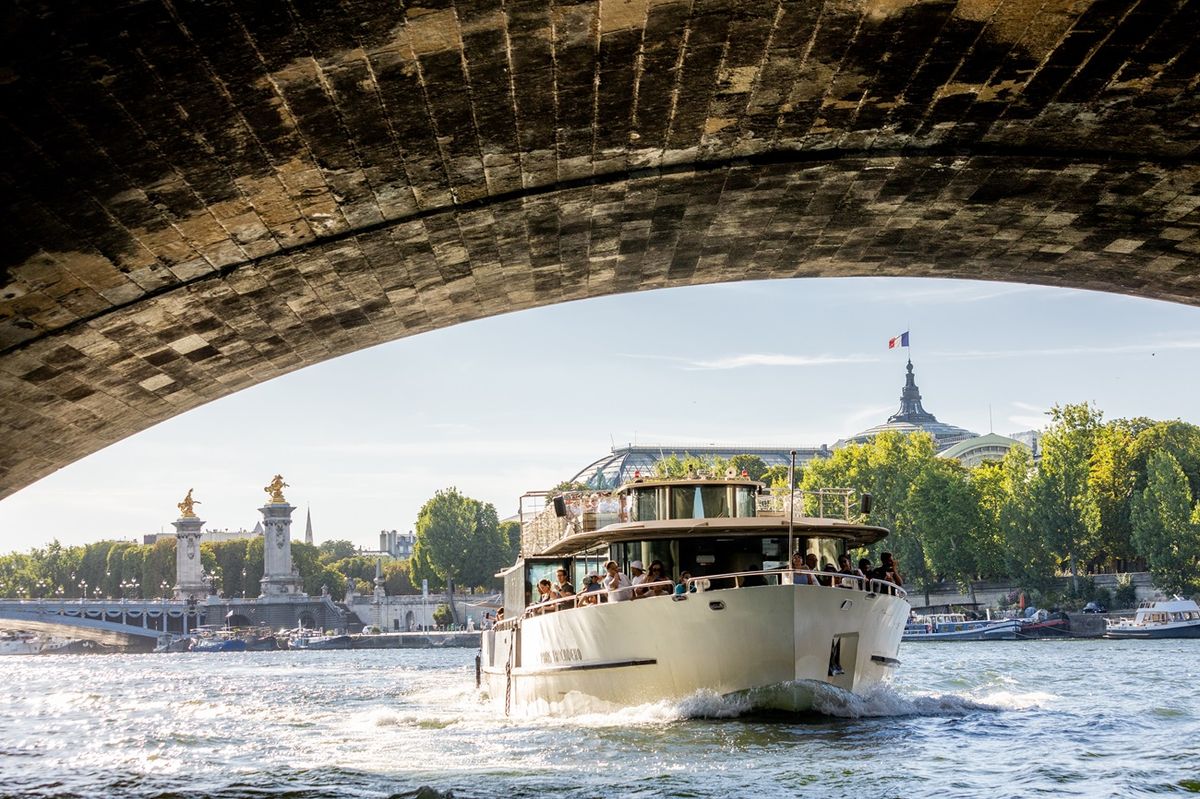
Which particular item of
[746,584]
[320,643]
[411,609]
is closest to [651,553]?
[746,584]

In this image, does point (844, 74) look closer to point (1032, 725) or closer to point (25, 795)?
point (25, 795)

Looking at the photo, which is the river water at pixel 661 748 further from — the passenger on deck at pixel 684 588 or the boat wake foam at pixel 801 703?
the passenger on deck at pixel 684 588

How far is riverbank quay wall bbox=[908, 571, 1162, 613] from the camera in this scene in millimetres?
83250

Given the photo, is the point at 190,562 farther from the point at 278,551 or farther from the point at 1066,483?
the point at 1066,483

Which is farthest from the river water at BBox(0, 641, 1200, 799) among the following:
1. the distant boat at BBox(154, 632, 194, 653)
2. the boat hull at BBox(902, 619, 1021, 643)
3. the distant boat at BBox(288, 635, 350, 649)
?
the distant boat at BBox(154, 632, 194, 653)

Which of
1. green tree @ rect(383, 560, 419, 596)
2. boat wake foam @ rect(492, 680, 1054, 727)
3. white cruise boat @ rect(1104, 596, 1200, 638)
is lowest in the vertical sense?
boat wake foam @ rect(492, 680, 1054, 727)

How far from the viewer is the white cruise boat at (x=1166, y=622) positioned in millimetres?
67125

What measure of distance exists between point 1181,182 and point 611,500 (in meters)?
17.1

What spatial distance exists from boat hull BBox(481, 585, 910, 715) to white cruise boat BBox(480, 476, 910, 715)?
0.08 feet

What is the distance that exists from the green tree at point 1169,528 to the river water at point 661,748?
131ft

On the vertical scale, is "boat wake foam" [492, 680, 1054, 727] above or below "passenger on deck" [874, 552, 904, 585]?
below

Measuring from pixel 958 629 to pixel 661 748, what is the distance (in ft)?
220

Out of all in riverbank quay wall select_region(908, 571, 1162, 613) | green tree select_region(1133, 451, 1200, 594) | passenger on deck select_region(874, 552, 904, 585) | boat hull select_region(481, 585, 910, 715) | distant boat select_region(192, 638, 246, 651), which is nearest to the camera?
boat hull select_region(481, 585, 910, 715)

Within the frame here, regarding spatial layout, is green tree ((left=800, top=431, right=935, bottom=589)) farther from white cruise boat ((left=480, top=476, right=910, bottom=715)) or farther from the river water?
white cruise boat ((left=480, top=476, right=910, bottom=715))
